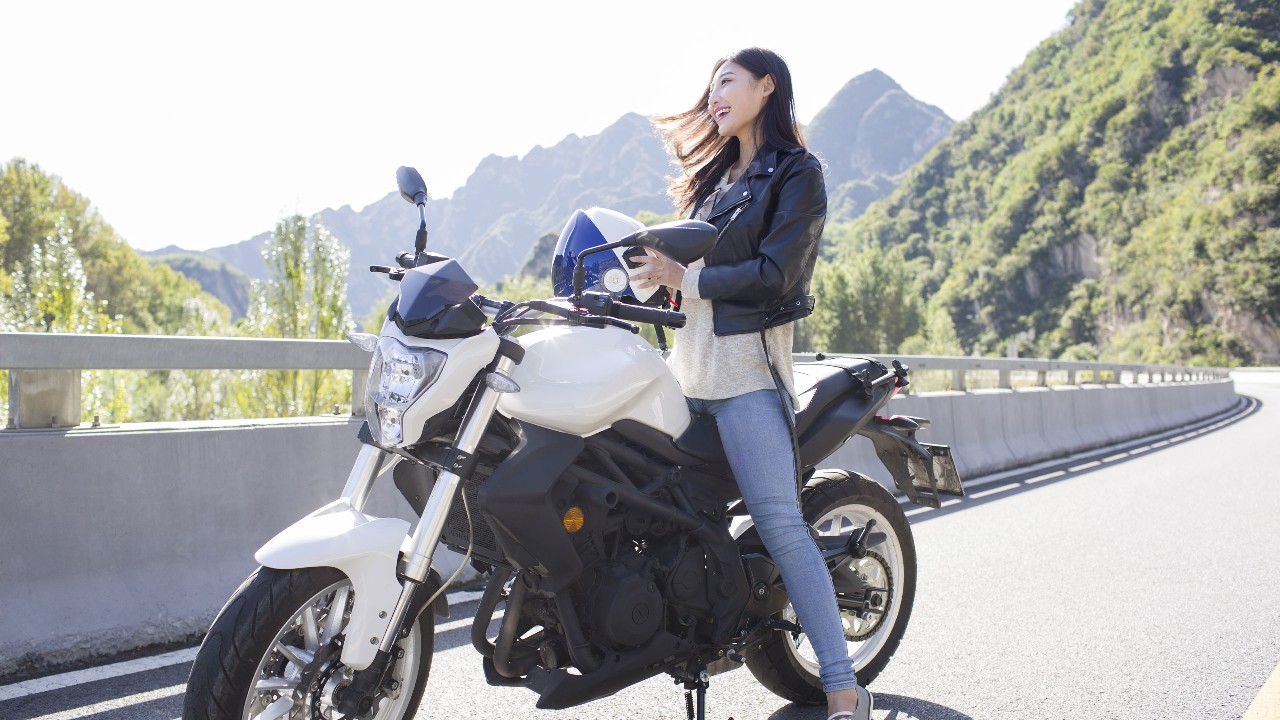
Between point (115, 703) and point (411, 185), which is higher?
point (411, 185)

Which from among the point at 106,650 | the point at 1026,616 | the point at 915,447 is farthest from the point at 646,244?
the point at 1026,616

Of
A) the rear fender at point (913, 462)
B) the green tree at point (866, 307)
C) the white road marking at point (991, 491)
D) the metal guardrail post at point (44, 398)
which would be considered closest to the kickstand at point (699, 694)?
the rear fender at point (913, 462)

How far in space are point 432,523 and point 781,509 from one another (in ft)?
3.63

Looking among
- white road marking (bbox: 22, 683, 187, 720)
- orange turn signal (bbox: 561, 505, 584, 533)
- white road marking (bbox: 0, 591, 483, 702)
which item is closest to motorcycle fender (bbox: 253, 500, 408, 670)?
orange turn signal (bbox: 561, 505, 584, 533)

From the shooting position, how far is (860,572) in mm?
3818

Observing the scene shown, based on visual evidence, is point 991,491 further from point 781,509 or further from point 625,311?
point 625,311

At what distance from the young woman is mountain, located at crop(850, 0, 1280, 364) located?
10333 cm

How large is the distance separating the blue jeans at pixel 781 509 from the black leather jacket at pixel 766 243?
0.26m

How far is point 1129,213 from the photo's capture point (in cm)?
12594

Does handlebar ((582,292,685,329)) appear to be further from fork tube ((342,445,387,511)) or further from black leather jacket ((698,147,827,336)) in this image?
fork tube ((342,445,387,511))

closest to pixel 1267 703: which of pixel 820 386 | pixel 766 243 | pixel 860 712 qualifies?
pixel 860 712

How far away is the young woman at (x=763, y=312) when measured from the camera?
9.93ft

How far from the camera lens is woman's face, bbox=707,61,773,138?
Answer: 3.25 m

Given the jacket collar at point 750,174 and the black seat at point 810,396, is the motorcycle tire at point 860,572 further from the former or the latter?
the jacket collar at point 750,174
